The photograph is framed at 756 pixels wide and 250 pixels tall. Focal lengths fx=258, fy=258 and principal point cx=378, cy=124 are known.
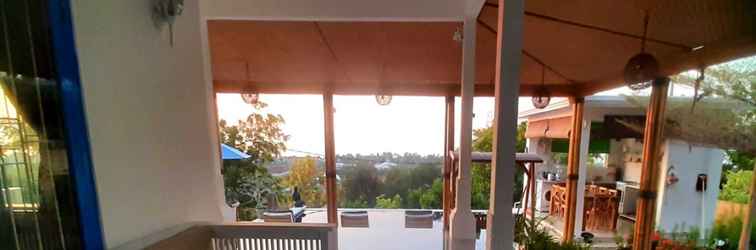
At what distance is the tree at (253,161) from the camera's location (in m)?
4.31

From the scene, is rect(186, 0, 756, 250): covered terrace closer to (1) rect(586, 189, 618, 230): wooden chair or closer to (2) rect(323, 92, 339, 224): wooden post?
(2) rect(323, 92, 339, 224): wooden post

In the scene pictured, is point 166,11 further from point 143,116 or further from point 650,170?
point 650,170

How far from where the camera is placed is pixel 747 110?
171cm

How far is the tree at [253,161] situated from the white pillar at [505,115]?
3.68 meters

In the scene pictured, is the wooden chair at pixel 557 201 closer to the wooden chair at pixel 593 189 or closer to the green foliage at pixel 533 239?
the wooden chair at pixel 593 189

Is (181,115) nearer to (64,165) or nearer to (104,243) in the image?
(64,165)

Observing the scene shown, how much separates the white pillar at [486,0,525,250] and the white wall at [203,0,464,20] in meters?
0.88

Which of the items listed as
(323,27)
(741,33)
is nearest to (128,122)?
(323,27)

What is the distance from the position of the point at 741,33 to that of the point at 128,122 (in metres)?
3.40

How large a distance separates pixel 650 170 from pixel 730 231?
2.04 ft

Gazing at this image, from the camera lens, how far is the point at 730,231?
6.81 feet

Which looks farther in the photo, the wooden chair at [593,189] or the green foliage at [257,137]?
the wooden chair at [593,189]

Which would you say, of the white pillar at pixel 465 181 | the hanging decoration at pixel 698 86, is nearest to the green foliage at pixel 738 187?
the hanging decoration at pixel 698 86

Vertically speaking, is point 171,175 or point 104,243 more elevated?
point 171,175
